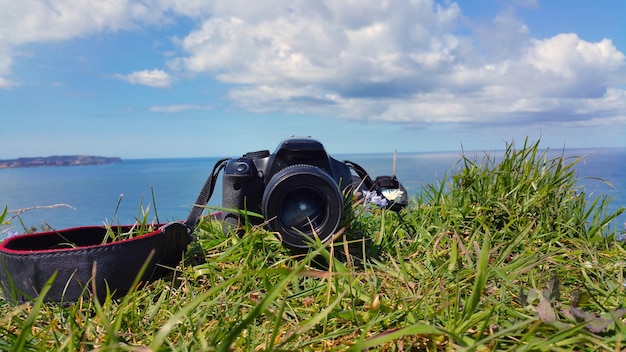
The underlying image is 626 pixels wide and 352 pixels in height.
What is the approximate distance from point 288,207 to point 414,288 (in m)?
0.61

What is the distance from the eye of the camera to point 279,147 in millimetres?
1892

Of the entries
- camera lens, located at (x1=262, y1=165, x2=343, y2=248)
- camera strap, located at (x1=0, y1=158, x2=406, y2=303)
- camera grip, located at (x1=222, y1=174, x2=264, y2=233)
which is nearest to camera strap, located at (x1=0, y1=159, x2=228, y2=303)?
camera strap, located at (x1=0, y1=158, x2=406, y2=303)

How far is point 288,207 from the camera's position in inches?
67.1

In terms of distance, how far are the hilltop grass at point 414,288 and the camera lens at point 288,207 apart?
0.10 m

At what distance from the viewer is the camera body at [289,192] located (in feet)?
5.33

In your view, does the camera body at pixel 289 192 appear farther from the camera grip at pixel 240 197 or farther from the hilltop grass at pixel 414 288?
the hilltop grass at pixel 414 288

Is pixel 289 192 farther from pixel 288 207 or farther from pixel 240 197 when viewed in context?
pixel 240 197

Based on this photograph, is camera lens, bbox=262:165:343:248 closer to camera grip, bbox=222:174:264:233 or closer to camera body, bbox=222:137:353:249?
camera body, bbox=222:137:353:249

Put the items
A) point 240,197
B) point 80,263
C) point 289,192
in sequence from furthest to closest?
point 240,197, point 289,192, point 80,263

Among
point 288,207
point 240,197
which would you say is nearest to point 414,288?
point 288,207

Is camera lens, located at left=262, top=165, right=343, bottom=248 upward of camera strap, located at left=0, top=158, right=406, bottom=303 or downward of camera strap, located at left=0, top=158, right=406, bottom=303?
upward

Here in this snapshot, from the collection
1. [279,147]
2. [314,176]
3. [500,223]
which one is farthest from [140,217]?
[500,223]

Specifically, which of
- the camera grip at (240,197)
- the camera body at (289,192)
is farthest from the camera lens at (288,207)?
the camera grip at (240,197)

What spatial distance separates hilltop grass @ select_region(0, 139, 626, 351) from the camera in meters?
0.91
